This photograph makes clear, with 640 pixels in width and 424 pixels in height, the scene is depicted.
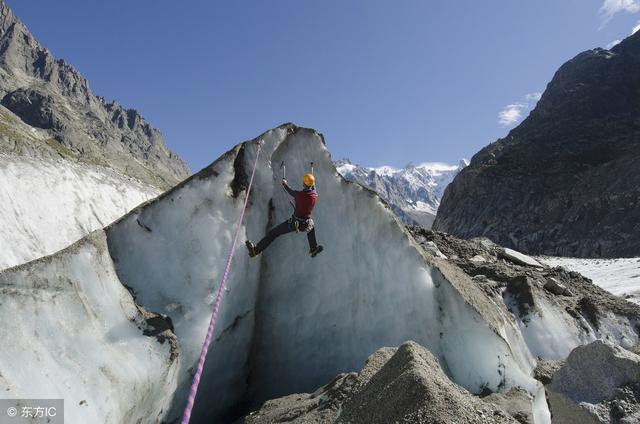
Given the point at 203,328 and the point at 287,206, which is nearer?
the point at 203,328

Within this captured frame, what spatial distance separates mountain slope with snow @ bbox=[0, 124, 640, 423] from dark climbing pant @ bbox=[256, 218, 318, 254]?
1.01ft

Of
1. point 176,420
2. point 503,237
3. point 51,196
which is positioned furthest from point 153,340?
point 503,237

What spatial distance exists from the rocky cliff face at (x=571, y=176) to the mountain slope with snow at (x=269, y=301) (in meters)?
40.7

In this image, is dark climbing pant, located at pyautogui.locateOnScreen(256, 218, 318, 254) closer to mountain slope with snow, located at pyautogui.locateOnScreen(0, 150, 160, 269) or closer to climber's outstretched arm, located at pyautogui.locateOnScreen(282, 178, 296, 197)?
climber's outstretched arm, located at pyautogui.locateOnScreen(282, 178, 296, 197)

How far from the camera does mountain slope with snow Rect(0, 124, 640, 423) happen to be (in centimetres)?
540

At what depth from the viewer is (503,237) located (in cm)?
5797

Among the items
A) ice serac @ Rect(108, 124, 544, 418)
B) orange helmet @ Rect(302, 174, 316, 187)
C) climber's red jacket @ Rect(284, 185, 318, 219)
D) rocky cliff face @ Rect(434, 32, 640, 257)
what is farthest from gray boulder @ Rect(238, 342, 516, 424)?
rocky cliff face @ Rect(434, 32, 640, 257)

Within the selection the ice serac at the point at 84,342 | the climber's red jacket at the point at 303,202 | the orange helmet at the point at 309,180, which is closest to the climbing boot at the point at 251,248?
the climber's red jacket at the point at 303,202

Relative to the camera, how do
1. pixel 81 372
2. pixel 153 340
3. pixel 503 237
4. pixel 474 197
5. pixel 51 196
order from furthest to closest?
pixel 474 197, pixel 503 237, pixel 51 196, pixel 153 340, pixel 81 372

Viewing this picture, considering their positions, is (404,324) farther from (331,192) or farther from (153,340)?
(153,340)

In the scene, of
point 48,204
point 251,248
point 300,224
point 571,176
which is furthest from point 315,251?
point 571,176

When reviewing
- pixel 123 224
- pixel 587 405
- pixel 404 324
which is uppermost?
pixel 123 224

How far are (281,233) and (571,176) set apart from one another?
60.9 meters

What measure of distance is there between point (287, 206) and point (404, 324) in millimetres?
2872
